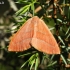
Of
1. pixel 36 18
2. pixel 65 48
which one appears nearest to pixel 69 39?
pixel 65 48

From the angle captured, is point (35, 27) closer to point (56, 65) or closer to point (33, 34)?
point (33, 34)

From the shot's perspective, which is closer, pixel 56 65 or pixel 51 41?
pixel 51 41

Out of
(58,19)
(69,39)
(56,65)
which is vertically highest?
(58,19)
